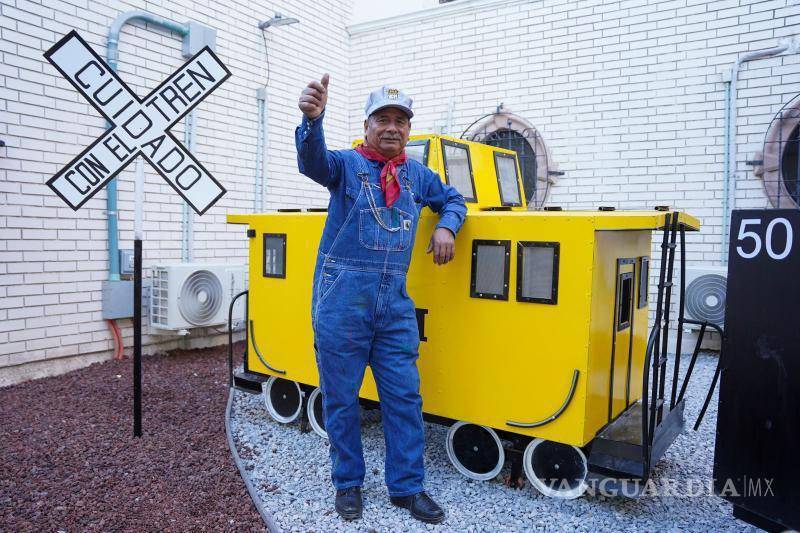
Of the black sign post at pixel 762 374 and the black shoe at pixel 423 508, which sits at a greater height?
the black sign post at pixel 762 374

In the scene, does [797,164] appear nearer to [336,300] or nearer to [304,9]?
[336,300]

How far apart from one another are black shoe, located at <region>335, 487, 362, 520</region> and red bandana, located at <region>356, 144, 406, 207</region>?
1573 mm

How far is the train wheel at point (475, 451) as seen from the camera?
3.54m

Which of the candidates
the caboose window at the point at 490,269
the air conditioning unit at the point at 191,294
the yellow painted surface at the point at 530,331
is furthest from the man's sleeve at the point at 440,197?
the air conditioning unit at the point at 191,294

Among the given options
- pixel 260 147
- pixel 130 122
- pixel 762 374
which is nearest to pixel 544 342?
pixel 762 374

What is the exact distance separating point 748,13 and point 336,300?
20.5ft

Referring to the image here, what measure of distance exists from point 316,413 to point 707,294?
15.2 feet

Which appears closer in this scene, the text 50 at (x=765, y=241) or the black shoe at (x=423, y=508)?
the text 50 at (x=765, y=241)

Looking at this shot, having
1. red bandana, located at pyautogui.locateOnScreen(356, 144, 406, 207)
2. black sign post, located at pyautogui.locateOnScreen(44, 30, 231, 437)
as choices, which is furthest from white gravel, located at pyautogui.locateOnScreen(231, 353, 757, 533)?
red bandana, located at pyautogui.locateOnScreen(356, 144, 406, 207)

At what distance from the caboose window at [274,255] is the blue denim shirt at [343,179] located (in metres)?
1.14

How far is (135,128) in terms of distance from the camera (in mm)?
3758

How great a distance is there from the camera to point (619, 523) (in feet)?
10.2

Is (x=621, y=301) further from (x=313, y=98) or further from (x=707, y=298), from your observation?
(x=707, y=298)

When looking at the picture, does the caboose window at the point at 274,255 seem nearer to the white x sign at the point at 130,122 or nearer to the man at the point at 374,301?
the white x sign at the point at 130,122
